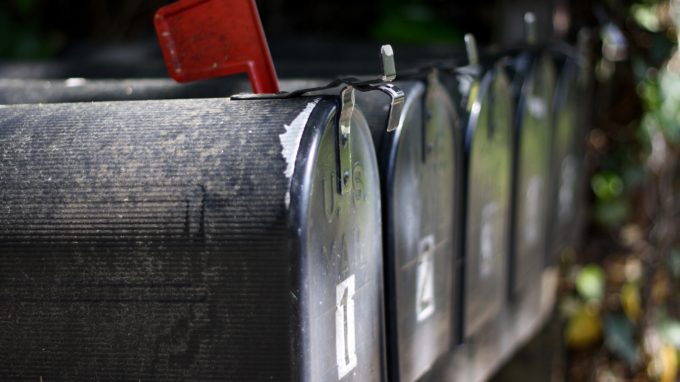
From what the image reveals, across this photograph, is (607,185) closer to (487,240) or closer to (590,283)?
(590,283)

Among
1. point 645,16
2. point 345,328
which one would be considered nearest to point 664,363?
point 645,16

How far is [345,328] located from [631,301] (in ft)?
8.95

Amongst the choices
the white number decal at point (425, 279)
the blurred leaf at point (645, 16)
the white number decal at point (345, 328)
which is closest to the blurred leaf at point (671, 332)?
the blurred leaf at point (645, 16)

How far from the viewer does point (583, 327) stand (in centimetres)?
394

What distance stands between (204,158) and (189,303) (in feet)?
0.61

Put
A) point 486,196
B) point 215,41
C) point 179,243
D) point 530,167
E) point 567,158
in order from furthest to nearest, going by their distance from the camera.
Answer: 1. point 567,158
2. point 530,167
3. point 486,196
4. point 215,41
5. point 179,243

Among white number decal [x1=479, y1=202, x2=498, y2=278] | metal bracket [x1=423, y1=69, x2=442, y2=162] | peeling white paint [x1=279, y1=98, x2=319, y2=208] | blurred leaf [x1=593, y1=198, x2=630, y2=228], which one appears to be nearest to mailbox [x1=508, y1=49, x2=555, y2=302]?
white number decal [x1=479, y1=202, x2=498, y2=278]

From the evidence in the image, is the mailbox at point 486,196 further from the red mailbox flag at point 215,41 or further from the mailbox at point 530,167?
the red mailbox flag at point 215,41

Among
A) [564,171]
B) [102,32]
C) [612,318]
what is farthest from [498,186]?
[102,32]

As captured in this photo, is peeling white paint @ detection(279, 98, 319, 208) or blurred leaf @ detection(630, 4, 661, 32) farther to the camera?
blurred leaf @ detection(630, 4, 661, 32)

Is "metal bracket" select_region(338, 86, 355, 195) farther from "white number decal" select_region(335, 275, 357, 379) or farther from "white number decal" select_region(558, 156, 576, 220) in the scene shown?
"white number decal" select_region(558, 156, 576, 220)

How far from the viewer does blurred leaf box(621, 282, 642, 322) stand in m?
3.96

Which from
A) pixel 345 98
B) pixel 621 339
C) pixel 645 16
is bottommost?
pixel 621 339

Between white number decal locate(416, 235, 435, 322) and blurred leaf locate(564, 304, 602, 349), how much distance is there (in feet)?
6.89
